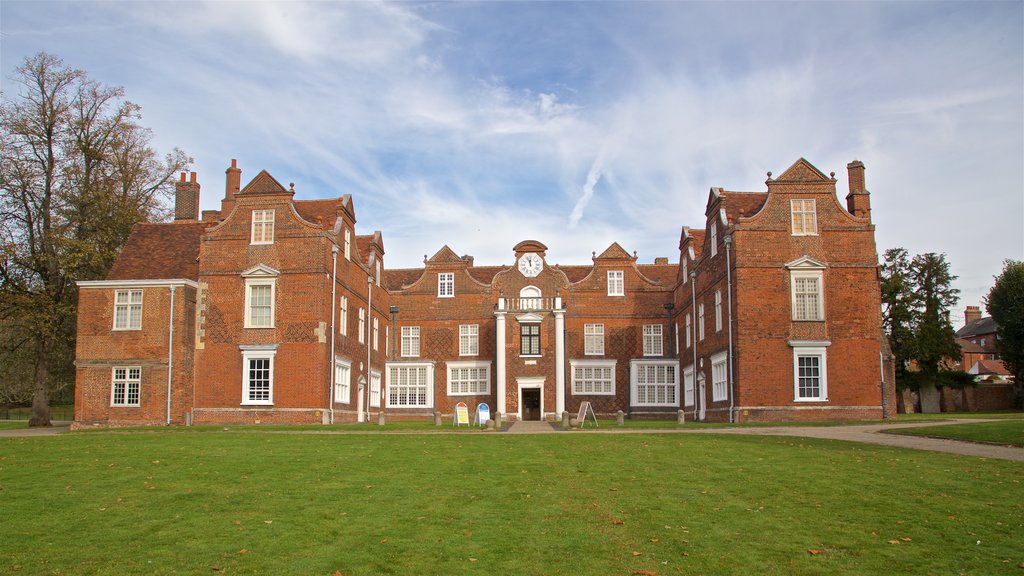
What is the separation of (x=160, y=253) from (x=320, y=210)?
7763 millimetres

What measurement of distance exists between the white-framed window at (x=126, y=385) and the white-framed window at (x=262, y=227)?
7575mm

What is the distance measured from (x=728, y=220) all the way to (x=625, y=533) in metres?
27.0

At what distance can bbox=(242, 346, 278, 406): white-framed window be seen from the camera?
3512 centimetres

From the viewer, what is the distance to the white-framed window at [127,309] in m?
35.1

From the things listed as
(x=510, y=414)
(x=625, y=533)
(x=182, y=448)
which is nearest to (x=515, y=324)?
(x=510, y=414)

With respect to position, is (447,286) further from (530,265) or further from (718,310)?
(718,310)

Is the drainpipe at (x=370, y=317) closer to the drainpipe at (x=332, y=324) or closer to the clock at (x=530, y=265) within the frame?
the drainpipe at (x=332, y=324)

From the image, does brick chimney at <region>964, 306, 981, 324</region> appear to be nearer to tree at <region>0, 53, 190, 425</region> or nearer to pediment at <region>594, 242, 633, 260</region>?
pediment at <region>594, 242, 633, 260</region>

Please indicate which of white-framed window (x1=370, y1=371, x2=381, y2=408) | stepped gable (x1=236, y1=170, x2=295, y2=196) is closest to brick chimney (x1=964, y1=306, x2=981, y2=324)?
white-framed window (x1=370, y1=371, x2=381, y2=408)

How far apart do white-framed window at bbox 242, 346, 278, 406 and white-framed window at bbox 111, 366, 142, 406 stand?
14.4 ft

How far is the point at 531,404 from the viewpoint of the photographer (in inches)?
1810

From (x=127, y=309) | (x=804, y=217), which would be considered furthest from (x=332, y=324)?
(x=804, y=217)

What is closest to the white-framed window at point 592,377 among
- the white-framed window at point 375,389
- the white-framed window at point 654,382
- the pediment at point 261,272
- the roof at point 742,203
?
the white-framed window at point 654,382

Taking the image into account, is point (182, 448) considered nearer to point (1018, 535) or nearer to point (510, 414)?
point (1018, 535)
